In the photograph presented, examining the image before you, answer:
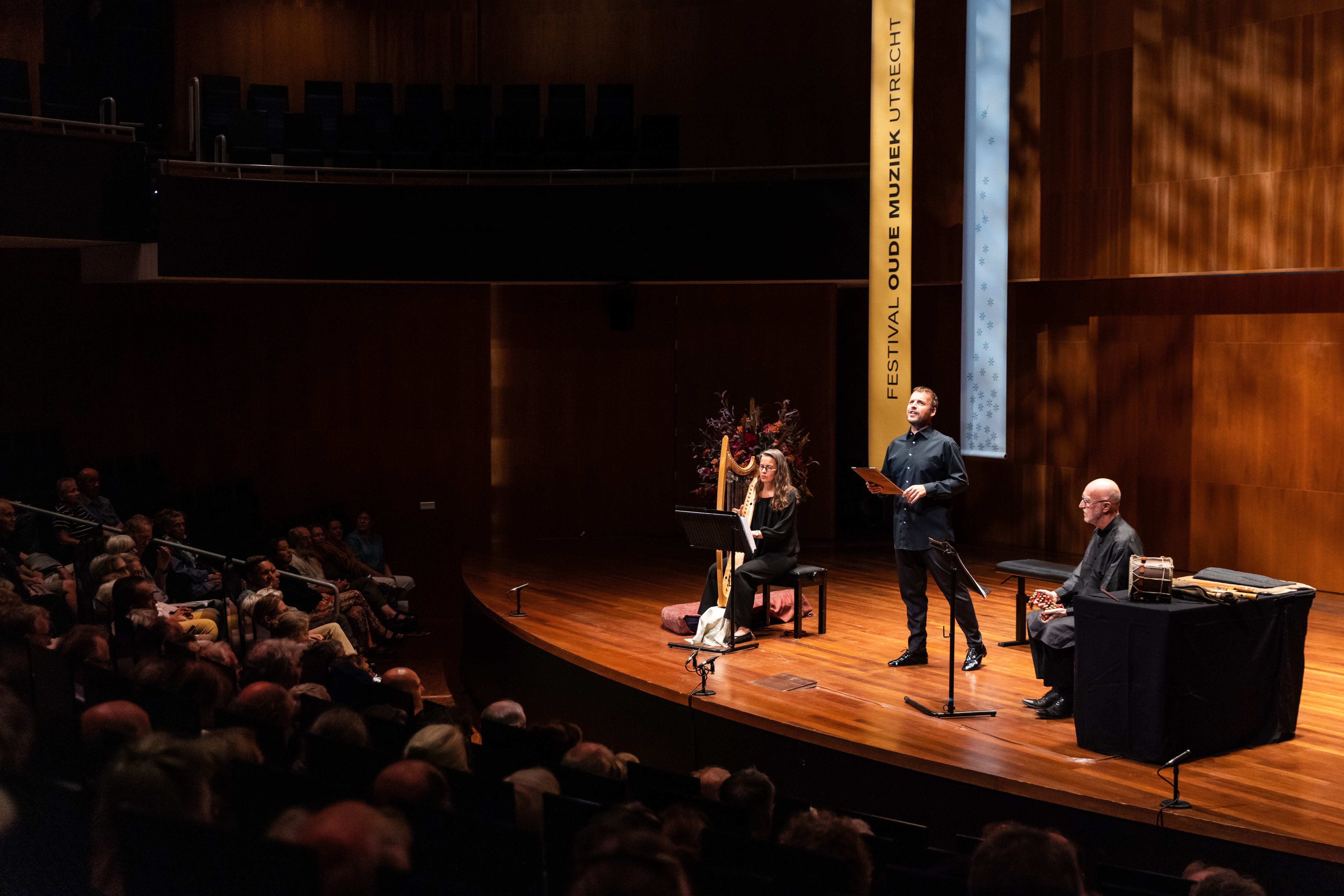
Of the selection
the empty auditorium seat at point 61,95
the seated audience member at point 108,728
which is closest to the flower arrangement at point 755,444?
the seated audience member at point 108,728

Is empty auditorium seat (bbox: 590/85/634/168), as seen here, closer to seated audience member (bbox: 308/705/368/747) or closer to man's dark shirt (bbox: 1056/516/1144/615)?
man's dark shirt (bbox: 1056/516/1144/615)

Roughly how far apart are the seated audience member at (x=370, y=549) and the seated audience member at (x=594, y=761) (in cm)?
617

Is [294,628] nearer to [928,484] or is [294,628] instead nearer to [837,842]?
[928,484]

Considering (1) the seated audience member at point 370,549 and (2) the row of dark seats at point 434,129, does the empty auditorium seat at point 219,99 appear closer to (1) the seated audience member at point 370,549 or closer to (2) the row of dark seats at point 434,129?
(2) the row of dark seats at point 434,129

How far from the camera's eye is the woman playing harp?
6.50 metres

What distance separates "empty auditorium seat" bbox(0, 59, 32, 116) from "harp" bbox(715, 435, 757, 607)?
5.50 m

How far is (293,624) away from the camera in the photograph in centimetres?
529

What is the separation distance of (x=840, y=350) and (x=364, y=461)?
4.24 meters

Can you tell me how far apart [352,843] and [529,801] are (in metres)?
0.67

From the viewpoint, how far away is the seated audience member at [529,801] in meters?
2.95

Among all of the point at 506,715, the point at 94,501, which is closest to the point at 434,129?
the point at 94,501

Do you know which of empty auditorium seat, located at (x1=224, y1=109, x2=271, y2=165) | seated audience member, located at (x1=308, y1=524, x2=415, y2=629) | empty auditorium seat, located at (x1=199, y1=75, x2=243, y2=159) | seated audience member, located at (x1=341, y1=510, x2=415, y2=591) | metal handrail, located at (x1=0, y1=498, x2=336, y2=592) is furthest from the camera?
empty auditorium seat, located at (x1=199, y1=75, x2=243, y2=159)

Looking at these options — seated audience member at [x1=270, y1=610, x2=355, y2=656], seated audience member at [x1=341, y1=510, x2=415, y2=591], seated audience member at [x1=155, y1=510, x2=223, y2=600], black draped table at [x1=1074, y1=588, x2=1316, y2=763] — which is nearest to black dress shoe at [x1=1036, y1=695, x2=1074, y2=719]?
black draped table at [x1=1074, y1=588, x2=1316, y2=763]

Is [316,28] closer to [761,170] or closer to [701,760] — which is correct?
[761,170]
